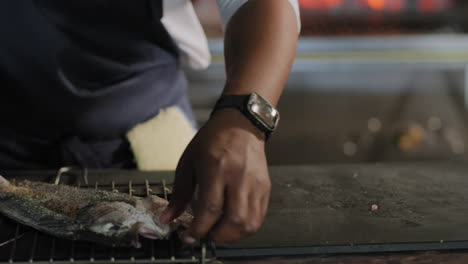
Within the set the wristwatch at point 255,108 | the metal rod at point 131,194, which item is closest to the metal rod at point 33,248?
the metal rod at point 131,194

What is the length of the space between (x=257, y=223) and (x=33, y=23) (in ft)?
2.74

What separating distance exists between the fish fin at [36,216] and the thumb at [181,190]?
0.15 meters

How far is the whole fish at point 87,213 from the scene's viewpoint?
101cm

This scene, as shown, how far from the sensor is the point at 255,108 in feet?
3.27

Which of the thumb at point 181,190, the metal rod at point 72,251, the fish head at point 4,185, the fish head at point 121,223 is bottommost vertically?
the fish head at point 4,185

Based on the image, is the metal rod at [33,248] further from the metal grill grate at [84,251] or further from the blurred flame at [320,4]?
the blurred flame at [320,4]

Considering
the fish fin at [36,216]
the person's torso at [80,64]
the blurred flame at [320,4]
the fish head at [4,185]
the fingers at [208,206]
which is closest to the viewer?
the fingers at [208,206]

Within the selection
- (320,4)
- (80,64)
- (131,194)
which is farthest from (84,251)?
(320,4)

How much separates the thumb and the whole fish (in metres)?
0.02

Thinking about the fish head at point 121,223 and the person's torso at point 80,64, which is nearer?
the fish head at point 121,223

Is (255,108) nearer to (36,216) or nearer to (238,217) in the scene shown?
(238,217)

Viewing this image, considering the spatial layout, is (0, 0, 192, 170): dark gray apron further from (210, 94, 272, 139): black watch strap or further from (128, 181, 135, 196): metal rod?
(210, 94, 272, 139): black watch strap

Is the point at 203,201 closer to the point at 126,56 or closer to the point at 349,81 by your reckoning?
the point at 126,56

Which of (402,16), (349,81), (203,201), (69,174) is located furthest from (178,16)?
(402,16)
